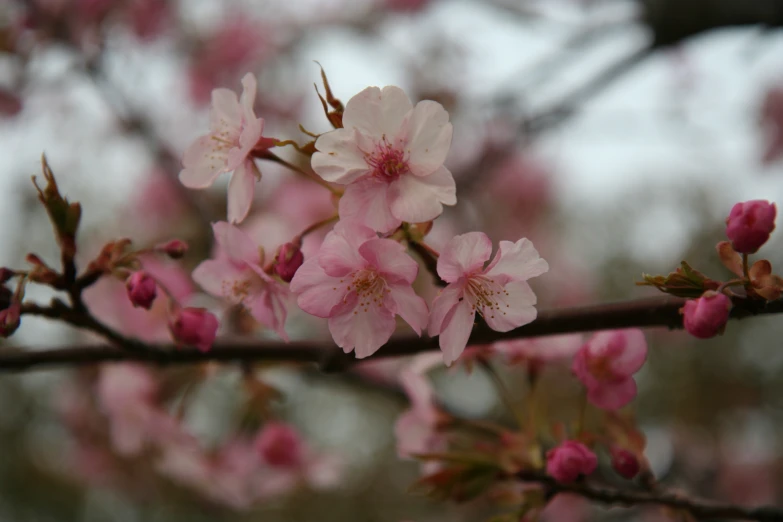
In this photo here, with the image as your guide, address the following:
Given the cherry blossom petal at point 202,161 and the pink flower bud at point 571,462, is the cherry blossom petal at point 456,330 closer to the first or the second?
the pink flower bud at point 571,462

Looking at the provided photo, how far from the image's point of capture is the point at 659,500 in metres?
0.96

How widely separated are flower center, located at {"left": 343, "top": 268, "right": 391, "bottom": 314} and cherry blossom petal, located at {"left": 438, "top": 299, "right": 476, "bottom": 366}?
8 centimetres

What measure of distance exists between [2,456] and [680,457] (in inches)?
238

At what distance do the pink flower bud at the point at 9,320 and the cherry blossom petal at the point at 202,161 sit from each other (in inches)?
11.2

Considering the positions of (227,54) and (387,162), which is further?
(227,54)

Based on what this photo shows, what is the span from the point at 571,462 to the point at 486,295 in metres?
0.31

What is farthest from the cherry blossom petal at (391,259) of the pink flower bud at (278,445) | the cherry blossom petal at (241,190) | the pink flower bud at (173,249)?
the pink flower bud at (278,445)

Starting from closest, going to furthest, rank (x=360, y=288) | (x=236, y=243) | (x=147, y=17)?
1. (x=360, y=288)
2. (x=236, y=243)
3. (x=147, y=17)

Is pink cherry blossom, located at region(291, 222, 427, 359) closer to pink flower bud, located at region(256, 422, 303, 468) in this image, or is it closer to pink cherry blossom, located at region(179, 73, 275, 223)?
pink cherry blossom, located at region(179, 73, 275, 223)

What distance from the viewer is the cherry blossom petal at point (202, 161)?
0.99 meters

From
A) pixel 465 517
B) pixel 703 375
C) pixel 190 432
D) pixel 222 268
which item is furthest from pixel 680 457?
pixel 222 268

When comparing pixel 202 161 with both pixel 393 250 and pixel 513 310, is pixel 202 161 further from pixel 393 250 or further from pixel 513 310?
pixel 513 310

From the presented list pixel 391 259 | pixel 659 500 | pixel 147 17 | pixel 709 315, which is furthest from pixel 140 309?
pixel 147 17

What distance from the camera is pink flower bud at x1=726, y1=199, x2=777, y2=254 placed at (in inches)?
28.9
